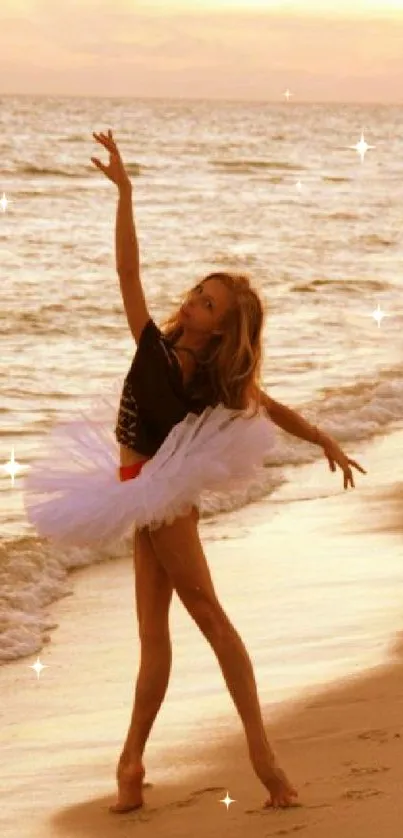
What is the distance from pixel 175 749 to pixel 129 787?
67 cm

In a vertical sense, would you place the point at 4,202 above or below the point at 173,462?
below

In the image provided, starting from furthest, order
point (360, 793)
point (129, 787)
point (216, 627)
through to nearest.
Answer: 1. point (129, 787)
2. point (360, 793)
3. point (216, 627)

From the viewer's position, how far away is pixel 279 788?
484 cm

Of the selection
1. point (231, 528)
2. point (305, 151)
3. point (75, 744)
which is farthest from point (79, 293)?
point (305, 151)

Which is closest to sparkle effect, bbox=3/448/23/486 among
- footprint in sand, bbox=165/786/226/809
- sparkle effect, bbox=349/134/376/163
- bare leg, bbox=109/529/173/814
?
footprint in sand, bbox=165/786/226/809

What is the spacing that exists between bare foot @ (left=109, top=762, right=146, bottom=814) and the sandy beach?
31mm

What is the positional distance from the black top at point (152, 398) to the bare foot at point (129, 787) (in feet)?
3.28

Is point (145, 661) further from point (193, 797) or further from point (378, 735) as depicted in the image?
point (378, 735)

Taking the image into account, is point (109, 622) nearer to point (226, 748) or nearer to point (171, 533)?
point (226, 748)

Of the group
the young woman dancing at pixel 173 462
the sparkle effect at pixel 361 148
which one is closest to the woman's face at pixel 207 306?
the young woman dancing at pixel 173 462

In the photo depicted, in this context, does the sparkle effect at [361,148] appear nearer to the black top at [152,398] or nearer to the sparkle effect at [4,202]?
the sparkle effect at [4,202]

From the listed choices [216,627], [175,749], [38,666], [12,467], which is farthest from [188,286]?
[216,627]

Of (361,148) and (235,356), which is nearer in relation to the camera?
(235,356)

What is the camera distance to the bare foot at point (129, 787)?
198 inches
